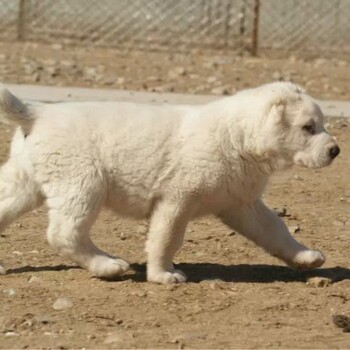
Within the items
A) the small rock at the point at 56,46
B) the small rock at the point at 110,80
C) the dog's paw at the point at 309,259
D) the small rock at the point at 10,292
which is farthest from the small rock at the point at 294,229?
the small rock at the point at 56,46

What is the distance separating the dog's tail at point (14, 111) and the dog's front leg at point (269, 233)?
1.29m

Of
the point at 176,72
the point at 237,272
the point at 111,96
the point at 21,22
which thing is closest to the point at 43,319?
the point at 237,272

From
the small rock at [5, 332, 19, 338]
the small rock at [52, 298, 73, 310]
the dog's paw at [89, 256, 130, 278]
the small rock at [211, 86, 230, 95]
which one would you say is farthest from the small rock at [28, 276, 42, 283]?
the small rock at [211, 86, 230, 95]

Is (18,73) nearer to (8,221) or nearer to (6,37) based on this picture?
(6,37)

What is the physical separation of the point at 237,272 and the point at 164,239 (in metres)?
0.73

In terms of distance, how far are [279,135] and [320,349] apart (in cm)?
152

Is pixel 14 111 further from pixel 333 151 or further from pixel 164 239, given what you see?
pixel 333 151

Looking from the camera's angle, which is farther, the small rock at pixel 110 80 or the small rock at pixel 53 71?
the small rock at pixel 53 71

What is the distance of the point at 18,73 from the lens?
15.1 m

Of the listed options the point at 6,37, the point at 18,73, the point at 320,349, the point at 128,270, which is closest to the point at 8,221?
the point at 128,270

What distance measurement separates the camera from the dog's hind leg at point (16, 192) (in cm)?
674

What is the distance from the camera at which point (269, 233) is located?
7.00 m

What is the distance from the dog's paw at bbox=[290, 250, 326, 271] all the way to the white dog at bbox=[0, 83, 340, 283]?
49 cm

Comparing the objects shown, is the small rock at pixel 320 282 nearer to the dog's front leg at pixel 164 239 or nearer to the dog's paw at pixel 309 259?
the dog's paw at pixel 309 259
